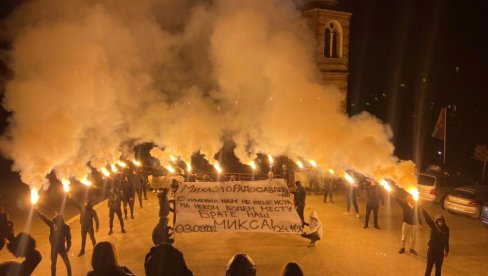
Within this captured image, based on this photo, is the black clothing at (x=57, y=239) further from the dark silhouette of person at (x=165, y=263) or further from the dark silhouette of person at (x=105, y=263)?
the dark silhouette of person at (x=165, y=263)

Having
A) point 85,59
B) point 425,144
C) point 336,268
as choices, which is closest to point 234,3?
point 85,59

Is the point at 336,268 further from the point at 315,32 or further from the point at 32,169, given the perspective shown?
the point at 315,32

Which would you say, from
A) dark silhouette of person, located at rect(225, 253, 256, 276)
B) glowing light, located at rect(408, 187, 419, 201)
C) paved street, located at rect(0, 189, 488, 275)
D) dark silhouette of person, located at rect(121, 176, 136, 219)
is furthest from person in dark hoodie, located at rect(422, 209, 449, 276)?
dark silhouette of person, located at rect(121, 176, 136, 219)

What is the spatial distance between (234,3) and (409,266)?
32.1 feet

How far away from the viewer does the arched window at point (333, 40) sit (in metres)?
24.2

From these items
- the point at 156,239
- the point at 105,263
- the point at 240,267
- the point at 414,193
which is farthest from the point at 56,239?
the point at 414,193

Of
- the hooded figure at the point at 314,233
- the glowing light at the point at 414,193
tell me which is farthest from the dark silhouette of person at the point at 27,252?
the glowing light at the point at 414,193

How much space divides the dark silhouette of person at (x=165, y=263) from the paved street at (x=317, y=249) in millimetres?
4053

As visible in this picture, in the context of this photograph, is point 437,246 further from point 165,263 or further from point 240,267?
point 165,263

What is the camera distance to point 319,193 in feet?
56.4

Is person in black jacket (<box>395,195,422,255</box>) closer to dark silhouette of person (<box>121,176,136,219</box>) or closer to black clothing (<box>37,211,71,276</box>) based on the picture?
black clothing (<box>37,211,71,276</box>)

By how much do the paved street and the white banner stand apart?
0.62m

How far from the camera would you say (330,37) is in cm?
2436

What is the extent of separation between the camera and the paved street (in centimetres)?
838
